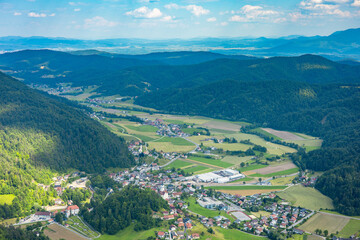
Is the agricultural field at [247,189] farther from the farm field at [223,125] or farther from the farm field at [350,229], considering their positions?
the farm field at [223,125]

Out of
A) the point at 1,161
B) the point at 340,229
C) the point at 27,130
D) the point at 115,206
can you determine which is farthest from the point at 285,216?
the point at 27,130

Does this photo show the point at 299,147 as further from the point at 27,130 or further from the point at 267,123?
the point at 27,130

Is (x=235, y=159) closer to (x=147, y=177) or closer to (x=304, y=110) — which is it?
(x=147, y=177)

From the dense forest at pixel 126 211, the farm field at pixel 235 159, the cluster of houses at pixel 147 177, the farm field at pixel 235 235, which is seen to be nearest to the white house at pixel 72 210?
the dense forest at pixel 126 211

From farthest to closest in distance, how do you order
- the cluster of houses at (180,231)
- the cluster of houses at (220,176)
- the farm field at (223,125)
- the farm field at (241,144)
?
the farm field at (223,125) → the farm field at (241,144) → the cluster of houses at (220,176) → the cluster of houses at (180,231)

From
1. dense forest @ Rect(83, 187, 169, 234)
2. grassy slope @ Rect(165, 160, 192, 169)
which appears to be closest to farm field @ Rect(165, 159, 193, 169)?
grassy slope @ Rect(165, 160, 192, 169)

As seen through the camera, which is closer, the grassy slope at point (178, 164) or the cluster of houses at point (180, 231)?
the cluster of houses at point (180, 231)

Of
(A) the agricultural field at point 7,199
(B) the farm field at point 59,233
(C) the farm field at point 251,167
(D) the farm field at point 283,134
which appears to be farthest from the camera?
(D) the farm field at point 283,134
